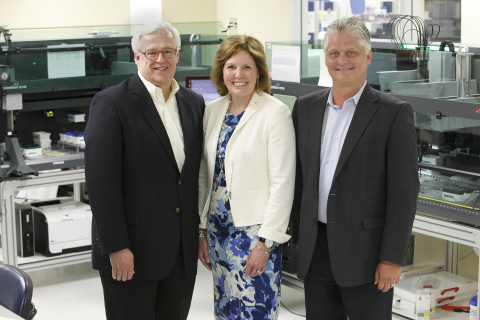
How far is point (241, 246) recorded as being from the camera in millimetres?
2113

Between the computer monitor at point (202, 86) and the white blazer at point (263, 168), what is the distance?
207 centimetres

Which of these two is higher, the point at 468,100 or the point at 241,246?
the point at 468,100

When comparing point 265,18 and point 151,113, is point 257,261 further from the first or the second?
point 265,18

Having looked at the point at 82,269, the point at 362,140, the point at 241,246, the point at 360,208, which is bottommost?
the point at 82,269

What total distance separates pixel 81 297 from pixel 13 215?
670 millimetres

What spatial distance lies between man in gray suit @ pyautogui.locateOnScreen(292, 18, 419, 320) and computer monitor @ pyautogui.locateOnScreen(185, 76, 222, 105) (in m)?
2.23

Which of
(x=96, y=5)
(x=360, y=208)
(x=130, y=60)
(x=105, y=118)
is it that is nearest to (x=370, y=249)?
(x=360, y=208)

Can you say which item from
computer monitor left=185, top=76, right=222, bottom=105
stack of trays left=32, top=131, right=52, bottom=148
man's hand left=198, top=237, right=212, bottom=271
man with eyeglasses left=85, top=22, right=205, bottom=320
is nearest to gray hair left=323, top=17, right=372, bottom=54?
man with eyeglasses left=85, top=22, right=205, bottom=320

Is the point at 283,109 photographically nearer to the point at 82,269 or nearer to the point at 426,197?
the point at 426,197

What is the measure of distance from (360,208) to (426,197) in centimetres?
109

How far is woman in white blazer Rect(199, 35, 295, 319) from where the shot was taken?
6.72 feet

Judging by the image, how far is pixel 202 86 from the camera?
418 centimetres

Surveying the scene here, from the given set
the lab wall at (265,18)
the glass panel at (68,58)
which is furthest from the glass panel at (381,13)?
the glass panel at (68,58)

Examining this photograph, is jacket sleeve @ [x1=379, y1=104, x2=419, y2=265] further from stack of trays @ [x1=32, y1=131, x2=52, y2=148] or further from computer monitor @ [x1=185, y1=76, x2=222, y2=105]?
stack of trays @ [x1=32, y1=131, x2=52, y2=148]
